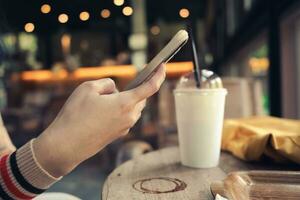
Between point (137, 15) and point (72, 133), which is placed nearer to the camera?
point (72, 133)

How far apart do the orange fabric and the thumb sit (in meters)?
0.41

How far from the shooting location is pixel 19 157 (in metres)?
0.59

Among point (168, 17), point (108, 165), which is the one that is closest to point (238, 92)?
point (108, 165)

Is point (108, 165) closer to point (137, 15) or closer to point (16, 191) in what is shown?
point (16, 191)

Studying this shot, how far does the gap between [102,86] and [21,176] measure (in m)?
0.19

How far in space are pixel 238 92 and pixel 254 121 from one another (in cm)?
116

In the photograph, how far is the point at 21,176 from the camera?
58cm

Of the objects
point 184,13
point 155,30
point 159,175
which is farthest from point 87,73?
point 159,175

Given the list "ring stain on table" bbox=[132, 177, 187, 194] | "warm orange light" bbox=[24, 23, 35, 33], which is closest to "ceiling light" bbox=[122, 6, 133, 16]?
"warm orange light" bbox=[24, 23, 35, 33]

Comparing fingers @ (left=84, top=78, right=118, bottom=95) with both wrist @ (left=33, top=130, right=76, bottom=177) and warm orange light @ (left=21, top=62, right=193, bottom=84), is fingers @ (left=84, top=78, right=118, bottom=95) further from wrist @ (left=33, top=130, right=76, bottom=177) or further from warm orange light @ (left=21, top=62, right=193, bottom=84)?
warm orange light @ (left=21, top=62, right=193, bottom=84)

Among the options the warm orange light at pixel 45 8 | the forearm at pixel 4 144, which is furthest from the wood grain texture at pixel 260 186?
the warm orange light at pixel 45 8

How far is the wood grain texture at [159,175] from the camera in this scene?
681 millimetres

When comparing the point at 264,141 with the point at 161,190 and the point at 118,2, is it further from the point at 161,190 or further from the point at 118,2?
the point at 118,2

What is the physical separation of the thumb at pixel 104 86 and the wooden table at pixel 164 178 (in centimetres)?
20
